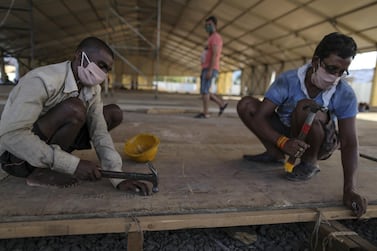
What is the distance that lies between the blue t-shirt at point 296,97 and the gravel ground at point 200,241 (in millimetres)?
630

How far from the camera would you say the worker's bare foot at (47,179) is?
1.30m

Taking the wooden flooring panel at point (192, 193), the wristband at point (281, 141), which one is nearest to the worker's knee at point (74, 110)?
the wooden flooring panel at point (192, 193)

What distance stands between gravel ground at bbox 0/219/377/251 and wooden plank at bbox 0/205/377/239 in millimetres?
139

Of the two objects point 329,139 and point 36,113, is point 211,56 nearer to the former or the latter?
point 329,139

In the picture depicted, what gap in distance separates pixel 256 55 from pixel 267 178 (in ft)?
49.9

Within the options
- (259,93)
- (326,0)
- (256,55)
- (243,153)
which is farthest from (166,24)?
(243,153)

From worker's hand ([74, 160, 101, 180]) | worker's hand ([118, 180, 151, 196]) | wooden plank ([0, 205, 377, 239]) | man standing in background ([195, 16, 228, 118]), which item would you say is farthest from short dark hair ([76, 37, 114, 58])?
man standing in background ([195, 16, 228, 118])

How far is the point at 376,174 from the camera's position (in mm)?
1767

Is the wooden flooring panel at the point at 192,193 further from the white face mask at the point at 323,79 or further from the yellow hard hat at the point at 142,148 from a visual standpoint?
the white face mask at the point at 323,79

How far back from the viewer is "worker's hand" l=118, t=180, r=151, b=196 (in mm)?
1262

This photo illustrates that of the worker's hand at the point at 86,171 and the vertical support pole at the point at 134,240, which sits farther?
the worker's hand at the point at 86,171

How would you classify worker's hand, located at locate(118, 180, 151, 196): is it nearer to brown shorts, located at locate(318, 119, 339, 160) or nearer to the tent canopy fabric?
brown shorts, located at locate(318, 119, 339, 160)

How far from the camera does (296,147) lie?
1.39m

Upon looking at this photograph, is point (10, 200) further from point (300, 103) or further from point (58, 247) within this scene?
point (300, 103)
